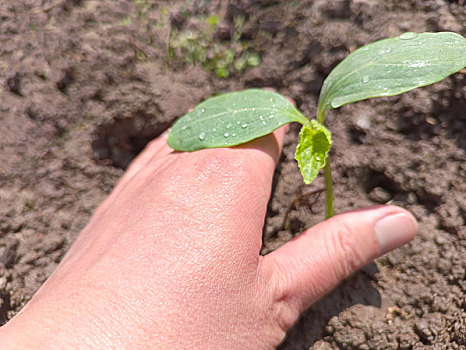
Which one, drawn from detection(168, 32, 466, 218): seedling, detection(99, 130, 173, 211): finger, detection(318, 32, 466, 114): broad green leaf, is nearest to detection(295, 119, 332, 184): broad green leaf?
detection(168, 32, 466, 218): seedling

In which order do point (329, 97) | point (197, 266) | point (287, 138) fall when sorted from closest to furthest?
point (197, 266), point (329, 97), point (287, 138)

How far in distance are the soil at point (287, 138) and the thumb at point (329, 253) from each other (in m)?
0.15

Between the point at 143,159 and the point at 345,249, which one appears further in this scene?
the point at 143,159

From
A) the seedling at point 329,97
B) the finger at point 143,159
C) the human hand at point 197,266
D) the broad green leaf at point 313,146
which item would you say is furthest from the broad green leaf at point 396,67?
the finger at point 143,159

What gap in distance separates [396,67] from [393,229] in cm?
51

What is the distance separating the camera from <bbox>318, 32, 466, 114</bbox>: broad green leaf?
3.68 ft

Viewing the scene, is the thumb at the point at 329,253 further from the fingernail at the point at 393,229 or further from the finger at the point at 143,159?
the finger at the point at 143,159

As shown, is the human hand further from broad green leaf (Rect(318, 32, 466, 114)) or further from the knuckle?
broad green leaf (Rect(318, 32, 466, 114))

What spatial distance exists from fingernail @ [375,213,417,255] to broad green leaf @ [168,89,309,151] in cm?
42

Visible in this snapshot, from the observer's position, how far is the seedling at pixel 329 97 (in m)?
1.14

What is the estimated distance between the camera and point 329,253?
4.31ft

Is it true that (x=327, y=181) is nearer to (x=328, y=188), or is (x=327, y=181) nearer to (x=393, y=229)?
A: (x=328, y=188)

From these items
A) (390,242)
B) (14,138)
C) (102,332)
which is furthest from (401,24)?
(14,138)

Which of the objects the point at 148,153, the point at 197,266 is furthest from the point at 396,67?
the point at 148,153
